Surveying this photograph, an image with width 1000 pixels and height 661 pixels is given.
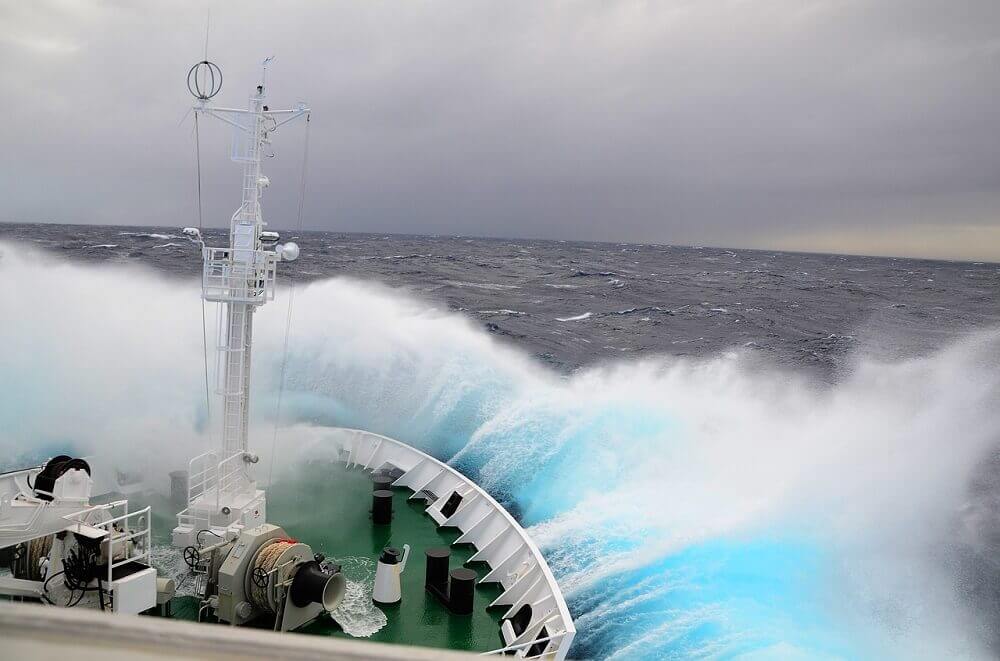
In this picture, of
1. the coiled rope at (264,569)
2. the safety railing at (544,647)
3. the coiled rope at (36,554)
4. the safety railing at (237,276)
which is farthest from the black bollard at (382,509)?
the coiled rope at (36,554)

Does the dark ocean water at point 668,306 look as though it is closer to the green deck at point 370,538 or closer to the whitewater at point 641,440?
the whitewater at point 641,440

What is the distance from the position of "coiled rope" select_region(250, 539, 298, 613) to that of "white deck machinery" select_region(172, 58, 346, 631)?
0.04 ft

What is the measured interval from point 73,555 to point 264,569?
226 centimetres

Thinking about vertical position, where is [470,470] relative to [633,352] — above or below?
below

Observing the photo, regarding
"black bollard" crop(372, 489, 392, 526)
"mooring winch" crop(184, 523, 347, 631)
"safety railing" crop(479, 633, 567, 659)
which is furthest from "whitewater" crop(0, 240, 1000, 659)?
"mooring winch" crop(184, 523, 347, 631)

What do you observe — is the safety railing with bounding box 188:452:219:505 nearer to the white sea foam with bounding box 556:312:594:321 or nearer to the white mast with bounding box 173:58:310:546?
the white mast with bounding box 173:58:310:546

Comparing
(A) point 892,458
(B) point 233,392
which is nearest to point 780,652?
(A) point 892,458

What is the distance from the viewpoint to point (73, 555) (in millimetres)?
7859

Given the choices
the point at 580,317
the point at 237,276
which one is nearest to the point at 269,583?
the point at 237,276

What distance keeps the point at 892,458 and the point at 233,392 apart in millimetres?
14156

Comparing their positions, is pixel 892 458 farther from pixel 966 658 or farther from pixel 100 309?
pixel 100 309

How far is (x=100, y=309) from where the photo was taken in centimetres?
2084

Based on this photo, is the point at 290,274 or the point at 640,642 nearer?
the point at 640,642

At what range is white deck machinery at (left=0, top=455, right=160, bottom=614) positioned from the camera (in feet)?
25.3
